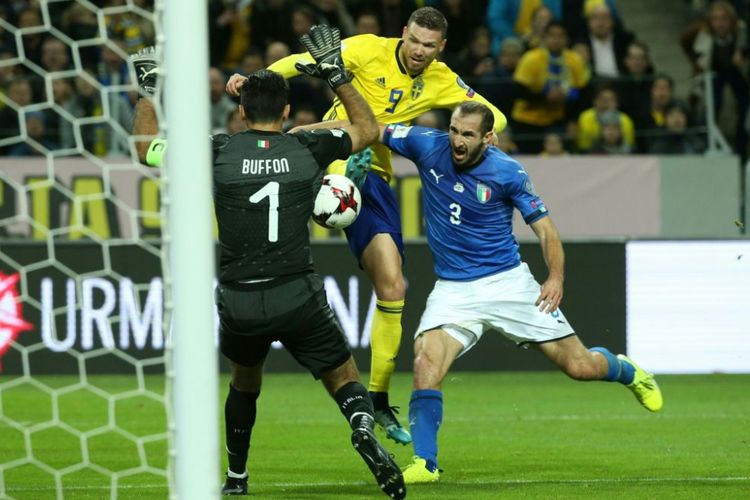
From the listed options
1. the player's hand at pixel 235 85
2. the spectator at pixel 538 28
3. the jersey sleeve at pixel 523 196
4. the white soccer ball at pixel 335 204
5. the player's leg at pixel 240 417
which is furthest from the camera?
the spectator at pixel 538 28

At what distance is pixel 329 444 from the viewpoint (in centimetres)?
834

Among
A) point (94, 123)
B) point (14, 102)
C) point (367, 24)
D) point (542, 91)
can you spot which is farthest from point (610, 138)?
point (14, 102)

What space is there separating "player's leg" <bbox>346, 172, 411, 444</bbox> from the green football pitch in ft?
1.68

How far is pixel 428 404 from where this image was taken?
670cm

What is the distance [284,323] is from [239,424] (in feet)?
2.17

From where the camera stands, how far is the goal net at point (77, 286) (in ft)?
25.2

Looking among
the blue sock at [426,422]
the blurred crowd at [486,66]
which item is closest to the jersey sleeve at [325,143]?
the blue sock at [426,422]

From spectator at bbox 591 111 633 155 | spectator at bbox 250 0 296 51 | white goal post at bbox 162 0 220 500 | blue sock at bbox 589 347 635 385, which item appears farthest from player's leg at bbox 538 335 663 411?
spectator at bbox 250 0 296 51

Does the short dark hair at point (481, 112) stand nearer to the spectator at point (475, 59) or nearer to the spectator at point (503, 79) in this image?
the spectator at point (503, 79)

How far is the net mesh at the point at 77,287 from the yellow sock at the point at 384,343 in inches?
45.5

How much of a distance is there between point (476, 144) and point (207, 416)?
3.01 metres

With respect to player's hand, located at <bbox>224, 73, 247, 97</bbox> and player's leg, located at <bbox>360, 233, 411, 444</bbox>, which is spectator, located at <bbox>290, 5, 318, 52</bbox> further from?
player's hand, located at <bbox>224, 73, 247, 97</bbox>

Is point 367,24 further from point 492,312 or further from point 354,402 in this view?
point 354,402

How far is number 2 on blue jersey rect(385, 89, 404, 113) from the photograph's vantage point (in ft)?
25.4
